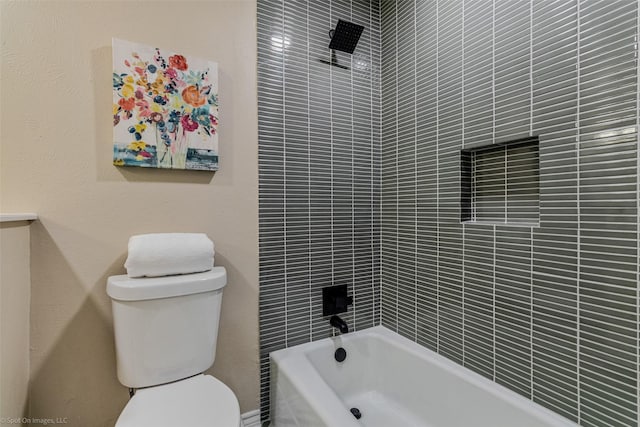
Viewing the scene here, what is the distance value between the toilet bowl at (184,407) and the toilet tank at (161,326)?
0.07m

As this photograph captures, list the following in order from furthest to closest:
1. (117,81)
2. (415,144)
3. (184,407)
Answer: (415,144) < (117,81) < (184,407)

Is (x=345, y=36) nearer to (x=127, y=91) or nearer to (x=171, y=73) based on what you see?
(x=171, y=73)

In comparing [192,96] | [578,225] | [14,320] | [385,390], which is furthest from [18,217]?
[578,225]

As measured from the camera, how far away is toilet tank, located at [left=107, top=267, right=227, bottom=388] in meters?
1.13

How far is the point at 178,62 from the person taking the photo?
1.36 metres

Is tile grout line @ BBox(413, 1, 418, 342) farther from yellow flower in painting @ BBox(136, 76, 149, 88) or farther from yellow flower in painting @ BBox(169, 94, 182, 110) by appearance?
yellow flower in painting @ BBox(136, 76, 149, 88)

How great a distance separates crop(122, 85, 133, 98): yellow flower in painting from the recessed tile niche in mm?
1526

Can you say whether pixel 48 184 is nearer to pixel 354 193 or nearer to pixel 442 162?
pixel 354 193

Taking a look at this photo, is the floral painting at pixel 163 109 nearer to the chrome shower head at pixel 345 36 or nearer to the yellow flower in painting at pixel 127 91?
the yellow flower in painting at pixel 127 91

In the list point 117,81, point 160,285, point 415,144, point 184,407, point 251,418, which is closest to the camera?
point 184,407

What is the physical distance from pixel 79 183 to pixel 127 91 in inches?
17.0

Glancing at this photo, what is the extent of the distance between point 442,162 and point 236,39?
3.98ft

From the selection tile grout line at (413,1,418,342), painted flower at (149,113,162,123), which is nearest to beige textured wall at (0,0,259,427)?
painted flower at (149,113,162,123)

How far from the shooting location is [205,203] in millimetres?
1436
